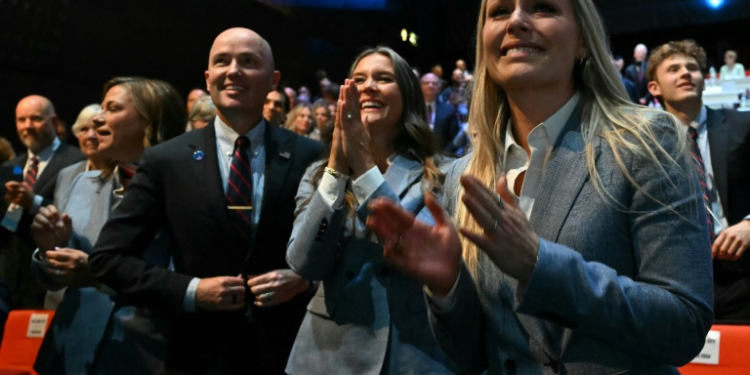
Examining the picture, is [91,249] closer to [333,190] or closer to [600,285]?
[333,190]

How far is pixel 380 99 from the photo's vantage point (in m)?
2.49

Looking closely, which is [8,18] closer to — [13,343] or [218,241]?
[13,343]

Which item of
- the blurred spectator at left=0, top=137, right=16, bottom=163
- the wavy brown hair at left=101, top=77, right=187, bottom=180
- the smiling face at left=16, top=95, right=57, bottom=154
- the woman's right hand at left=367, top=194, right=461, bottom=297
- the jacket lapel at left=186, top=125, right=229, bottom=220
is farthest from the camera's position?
the blurred spectator at left=0, top=137, right=16, bottom=163

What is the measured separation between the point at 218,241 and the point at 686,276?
1515mm

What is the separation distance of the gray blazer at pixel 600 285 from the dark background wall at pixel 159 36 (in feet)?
16.1

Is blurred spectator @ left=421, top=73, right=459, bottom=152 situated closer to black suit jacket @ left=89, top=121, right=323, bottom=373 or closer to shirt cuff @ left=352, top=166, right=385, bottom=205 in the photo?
black suit jacket @ left=89, top=121, right=323, bottom=373

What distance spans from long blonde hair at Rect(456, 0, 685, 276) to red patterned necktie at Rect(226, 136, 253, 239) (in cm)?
98

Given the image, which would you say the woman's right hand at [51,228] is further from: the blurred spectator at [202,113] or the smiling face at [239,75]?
the blurred spectator at [202,113]

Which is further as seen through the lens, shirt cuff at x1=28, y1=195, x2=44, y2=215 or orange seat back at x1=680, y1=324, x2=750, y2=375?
shirt cuff at x1=28, y1=195, x2=44, y2=215

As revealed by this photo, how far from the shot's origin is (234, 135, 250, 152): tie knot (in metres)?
2.47

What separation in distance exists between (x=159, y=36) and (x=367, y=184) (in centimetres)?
829

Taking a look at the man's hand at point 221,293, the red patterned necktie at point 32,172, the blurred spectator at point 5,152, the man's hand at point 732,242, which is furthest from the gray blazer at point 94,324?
the blurred spectator at point 5,152

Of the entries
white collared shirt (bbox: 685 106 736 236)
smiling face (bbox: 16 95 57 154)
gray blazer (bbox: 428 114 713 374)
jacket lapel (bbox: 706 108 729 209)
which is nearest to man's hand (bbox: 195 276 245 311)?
gray blazer (bbox: 428 114 713 374)

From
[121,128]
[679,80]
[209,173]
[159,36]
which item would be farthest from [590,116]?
[159,36]
